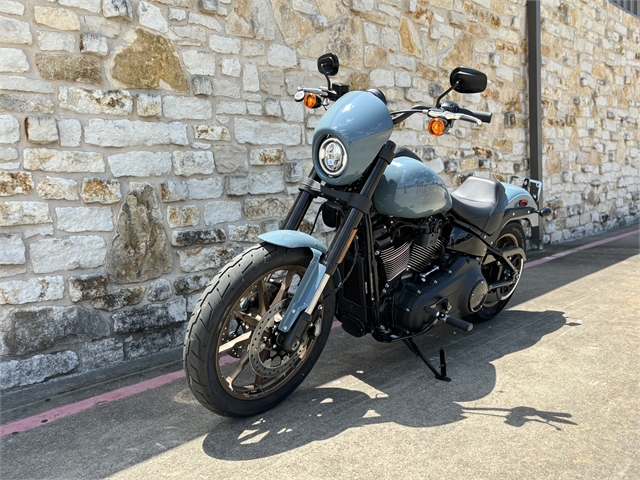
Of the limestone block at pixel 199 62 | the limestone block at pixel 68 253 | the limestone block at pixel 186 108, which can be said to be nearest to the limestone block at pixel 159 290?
the limestone block at pixel 68 253

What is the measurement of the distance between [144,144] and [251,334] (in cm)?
167

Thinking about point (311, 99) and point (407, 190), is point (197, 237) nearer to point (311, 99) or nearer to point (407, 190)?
point (311, 99)

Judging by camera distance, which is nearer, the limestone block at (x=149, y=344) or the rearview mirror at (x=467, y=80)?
the rearview mirror at (x=467, y=80)

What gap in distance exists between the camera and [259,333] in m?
2.52

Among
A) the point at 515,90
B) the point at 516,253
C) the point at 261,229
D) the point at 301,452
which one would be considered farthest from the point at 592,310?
the point at 515,90

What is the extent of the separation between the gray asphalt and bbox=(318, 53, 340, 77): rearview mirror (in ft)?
5.71

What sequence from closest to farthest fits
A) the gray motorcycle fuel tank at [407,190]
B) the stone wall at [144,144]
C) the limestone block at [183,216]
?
1. the gray motorcycle fuel tank at [407,190]
2. the stone wall at [144,144]
3. the limestone block at [183,216]

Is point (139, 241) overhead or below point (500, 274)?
overhead

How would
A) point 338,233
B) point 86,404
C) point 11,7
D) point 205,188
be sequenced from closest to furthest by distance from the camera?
1. point 338,233
2. point 86,404
3. point 11,7
4. point 205,188

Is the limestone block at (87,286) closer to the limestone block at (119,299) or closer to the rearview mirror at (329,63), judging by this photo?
the limestone block at (119,299)

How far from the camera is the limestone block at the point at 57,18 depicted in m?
3.10

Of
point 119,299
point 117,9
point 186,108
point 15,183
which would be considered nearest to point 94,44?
point 117,9

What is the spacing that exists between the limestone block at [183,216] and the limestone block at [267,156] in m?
0.63

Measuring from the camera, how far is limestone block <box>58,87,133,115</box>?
3.21 m
